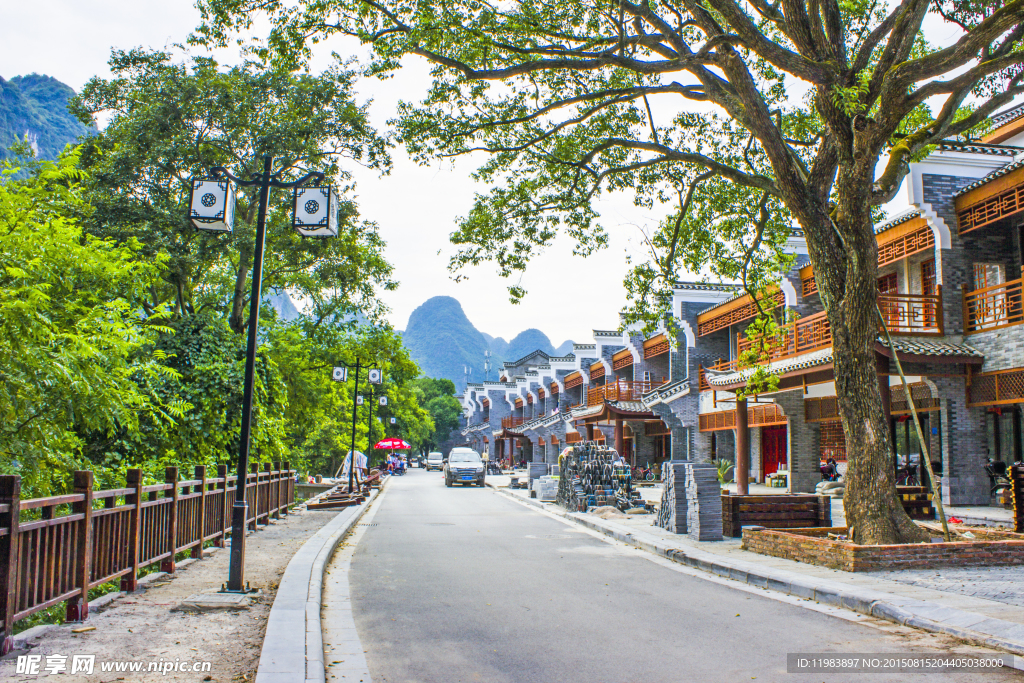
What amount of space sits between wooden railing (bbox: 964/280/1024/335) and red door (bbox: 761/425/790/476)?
1130 centimetres

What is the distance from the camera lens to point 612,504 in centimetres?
1873

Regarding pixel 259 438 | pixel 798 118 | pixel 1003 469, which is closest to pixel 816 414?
pixel 1003 469

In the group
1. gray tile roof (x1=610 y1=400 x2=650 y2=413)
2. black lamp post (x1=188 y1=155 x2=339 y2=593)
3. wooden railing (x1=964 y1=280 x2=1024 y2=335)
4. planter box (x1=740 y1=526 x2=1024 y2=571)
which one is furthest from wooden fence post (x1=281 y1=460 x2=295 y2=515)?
wooden railing (x1=964 y1=280 x2=1024 y2=335)

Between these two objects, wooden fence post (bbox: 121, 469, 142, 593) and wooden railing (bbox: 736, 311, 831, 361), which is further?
wooden railing (bbox: 736, 311, 831, 361)

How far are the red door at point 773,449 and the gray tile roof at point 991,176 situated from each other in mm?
12853

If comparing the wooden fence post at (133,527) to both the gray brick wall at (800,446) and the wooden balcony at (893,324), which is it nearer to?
the wooden balcony at (893,324)

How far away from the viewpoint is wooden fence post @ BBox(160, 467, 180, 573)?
8859 mm

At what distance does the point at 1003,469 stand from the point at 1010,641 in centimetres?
1405

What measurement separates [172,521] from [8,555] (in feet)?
13.1

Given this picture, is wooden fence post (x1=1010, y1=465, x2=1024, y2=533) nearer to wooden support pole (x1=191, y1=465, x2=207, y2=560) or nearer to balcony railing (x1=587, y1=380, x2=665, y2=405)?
wooden support pole (x1=191, y1=465, x2=207, y2=560)

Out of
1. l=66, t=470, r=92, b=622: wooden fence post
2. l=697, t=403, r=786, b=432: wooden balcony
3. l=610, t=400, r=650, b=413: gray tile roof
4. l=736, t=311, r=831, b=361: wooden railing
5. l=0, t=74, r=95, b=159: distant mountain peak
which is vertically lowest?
l=66, t=470, r=92, b=622: wooden fence post

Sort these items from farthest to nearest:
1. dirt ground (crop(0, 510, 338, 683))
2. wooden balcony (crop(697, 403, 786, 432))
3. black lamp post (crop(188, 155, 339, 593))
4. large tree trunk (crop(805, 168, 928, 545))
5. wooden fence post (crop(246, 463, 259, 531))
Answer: wooden balcony (crop(697, 403, 786, 432)) → wooden fence post (crop(246, 463, 259, 531)) → large tree trunk (crop(805, 168, 928, 545)) → black lamp post (crop(188, 155, 339, 593)) → dirt ground (crop(0, 510, 338, 683))

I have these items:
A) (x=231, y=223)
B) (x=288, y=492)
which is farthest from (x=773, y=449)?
(x=231, y=223)

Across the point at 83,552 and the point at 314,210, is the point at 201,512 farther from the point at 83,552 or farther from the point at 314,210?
the point at 314,210
